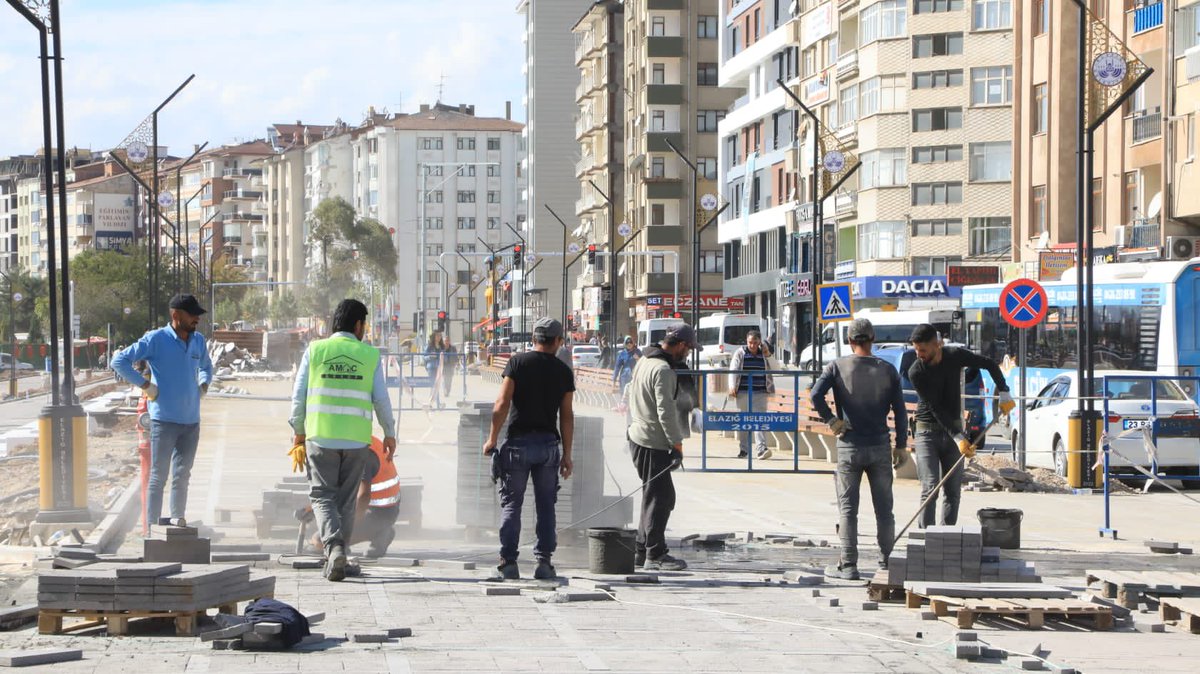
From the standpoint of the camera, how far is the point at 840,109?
7350 centimetres

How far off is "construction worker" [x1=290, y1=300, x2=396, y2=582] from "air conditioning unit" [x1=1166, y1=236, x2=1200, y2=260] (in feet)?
110

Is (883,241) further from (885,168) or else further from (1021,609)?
(1021,609)

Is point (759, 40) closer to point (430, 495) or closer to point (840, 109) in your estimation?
point (840, 109)

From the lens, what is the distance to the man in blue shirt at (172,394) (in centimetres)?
1305

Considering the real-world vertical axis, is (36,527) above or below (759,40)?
below

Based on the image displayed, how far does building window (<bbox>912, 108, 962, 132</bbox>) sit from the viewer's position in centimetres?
6688

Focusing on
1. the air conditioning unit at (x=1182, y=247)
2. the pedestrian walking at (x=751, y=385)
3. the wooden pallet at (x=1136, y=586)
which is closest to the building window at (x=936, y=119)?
the air conditioning unit at (x=1182, y=247)

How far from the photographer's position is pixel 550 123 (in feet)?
459

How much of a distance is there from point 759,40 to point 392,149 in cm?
9520

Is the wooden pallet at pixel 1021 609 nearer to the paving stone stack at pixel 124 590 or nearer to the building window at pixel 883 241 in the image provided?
the paving stone stack at pixel 124 590

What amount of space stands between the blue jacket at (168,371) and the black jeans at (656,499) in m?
3.35

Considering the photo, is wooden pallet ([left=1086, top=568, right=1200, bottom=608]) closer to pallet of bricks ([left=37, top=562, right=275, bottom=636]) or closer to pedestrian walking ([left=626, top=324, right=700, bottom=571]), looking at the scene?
pedestrian walking ([left=626, top=324, right=700, bottom=571])

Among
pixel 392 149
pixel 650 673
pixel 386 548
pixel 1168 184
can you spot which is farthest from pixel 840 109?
pixel 392 149

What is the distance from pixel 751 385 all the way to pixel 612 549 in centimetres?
1206
